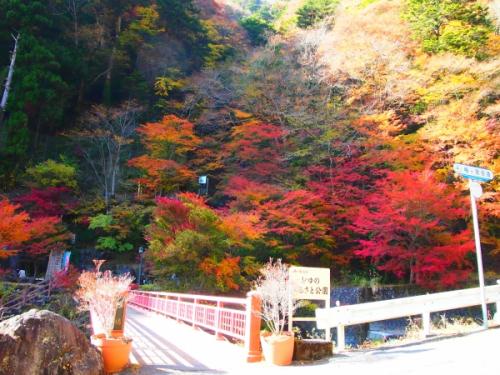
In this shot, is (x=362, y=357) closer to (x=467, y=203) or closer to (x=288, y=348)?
(x=288, y=348)

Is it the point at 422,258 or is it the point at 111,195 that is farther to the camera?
the point at 111,195

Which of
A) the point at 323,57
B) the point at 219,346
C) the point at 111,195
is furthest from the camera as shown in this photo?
the point at 111,195

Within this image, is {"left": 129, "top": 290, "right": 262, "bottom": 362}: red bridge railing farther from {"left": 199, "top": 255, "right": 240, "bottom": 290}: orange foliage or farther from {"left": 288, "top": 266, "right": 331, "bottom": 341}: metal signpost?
{"left": 199, "top": 255, "right": 240, "bottom": 290}: orange foliage

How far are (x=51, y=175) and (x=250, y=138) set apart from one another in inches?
487

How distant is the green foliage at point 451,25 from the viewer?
68.4 ft

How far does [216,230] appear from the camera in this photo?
16281mm

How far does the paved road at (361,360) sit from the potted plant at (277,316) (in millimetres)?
172

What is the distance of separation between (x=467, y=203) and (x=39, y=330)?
16931 millimetres

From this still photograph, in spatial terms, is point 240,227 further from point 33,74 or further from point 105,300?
point 33,74

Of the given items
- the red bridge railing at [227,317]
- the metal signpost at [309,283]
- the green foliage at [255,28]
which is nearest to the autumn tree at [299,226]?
the red bridge railing at [227,317]

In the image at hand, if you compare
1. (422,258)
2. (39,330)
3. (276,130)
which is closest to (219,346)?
(39,330)

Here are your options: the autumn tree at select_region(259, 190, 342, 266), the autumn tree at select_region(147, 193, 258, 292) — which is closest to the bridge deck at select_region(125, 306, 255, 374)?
the autumn tree at select_region(147, 193, 258, 292)

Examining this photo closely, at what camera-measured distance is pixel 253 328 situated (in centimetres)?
612

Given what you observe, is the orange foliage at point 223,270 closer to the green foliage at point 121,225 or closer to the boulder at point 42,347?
the green foliage at point 121,225
